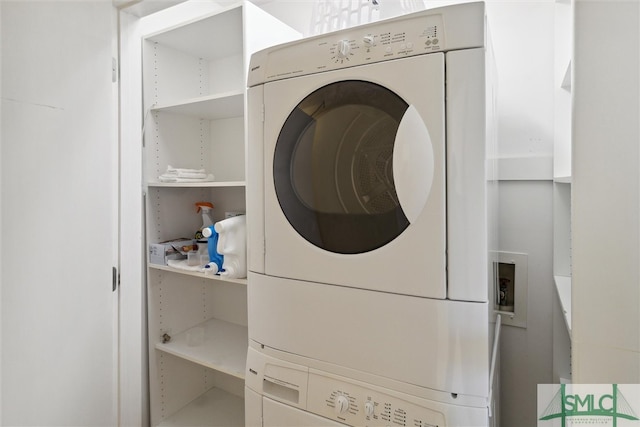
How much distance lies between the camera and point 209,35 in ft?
5.45

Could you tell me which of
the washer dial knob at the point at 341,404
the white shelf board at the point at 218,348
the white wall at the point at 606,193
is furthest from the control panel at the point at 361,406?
the white shelf board at the point at 218,348

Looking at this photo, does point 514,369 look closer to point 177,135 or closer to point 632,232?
point 632,232

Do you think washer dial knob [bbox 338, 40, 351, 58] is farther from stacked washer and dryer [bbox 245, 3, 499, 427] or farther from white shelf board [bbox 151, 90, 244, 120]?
white shelf board [bbox 151, 90, 244, 120]

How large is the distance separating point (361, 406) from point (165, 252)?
1.19m

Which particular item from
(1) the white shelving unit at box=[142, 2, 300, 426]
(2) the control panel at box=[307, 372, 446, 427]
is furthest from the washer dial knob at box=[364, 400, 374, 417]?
(1) the white shelving unit at box=[142, 2, 300, 426]

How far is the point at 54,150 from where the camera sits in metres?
1.26

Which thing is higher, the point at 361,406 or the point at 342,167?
the point at 342,167

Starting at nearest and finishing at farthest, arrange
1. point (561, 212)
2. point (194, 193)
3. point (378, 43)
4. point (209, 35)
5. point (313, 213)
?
point (378, 43)
point (313, 213)
point (561, 212)
point (209, 35)
point (194, 193)

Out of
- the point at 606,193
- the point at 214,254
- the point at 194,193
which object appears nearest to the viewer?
the point at 606,193

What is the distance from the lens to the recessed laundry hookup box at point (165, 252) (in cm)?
168

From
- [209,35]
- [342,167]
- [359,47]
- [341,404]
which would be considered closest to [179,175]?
[209,35]

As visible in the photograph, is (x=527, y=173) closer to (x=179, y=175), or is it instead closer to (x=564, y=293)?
(x=564, y=293)

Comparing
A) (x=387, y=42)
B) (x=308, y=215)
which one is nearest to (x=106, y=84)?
(x=308, y=215)

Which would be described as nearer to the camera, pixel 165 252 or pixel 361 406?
pixel 361 406
